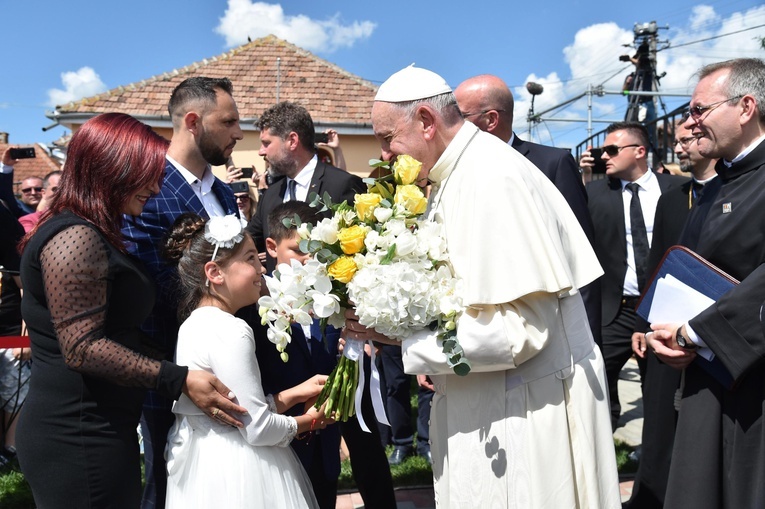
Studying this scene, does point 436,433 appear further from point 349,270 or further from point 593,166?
point 593,166

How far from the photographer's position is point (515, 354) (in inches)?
85.7

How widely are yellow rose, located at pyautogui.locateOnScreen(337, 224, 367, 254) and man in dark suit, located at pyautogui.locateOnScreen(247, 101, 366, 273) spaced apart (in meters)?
2.79

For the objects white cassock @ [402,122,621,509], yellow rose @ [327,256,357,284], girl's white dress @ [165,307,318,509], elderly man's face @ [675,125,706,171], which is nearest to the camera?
white cassock @ [402,122,621,509]

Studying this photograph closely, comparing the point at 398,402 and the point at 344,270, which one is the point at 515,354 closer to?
the point at 344,270

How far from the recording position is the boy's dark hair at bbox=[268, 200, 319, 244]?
11.8 feet

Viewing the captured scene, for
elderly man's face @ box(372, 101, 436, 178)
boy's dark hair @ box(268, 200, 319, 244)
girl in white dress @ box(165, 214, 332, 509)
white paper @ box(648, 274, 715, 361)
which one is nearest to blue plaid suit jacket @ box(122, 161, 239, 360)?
girl in white dress @ box(165, 214, 332, 509)

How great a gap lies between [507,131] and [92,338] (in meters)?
2.95

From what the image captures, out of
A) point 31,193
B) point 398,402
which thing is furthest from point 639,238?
point 31,193

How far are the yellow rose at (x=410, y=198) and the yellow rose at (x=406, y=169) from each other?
3 centimetres

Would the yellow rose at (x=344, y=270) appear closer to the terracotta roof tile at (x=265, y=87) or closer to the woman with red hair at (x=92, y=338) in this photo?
the woman with red hair at (x=92, y=338)

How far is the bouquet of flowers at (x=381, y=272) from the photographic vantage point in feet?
7.25

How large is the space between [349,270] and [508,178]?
25.3 inches

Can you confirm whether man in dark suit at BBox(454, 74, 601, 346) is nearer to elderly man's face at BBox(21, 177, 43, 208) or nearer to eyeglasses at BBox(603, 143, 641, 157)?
eyeglasses at BBox(603, 143, 641, 157)

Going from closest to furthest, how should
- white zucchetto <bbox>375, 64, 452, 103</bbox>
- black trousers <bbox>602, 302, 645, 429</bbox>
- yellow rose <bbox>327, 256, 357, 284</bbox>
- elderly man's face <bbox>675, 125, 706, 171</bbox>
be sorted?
yellow rose <bbox>327, 256, 357, 284</bbox>
white zucchetto <bbox>375, 64, 452, 103</bbox>
elderly man's face <bbox>675, 125, 706, 171</bbox>
black trousers <bbox>602, 302, 645, 429</bbox>
